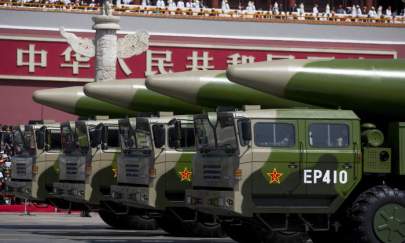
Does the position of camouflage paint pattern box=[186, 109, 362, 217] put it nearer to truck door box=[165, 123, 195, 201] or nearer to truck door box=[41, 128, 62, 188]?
truck door box=[165, 123, 195, 201]

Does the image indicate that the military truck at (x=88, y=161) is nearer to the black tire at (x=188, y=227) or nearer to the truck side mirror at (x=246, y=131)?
the black tire at (x=188, y=227)

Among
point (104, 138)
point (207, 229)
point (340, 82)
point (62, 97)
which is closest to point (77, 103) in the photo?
point (62, 97)

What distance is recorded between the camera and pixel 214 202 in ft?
65.4

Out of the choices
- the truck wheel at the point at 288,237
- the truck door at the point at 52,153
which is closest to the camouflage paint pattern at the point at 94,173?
the truck door at the point at 52,153

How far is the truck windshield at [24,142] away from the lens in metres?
28.4

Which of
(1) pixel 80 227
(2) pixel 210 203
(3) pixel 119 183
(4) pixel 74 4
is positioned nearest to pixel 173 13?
(4) pixel 74 4

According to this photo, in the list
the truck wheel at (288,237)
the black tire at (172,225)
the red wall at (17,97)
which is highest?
the truck wheel at (288,237)

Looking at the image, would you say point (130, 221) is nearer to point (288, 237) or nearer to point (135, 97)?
point (135, 97)

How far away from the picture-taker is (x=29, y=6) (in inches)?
2057

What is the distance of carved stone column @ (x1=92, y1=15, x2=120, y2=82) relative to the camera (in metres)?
41.1

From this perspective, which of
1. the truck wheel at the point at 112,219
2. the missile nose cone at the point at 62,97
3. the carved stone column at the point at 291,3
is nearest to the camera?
the truck wheel at the point at 112,219

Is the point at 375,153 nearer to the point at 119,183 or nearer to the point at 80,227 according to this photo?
the point at 119,183

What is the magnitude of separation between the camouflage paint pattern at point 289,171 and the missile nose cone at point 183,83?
425cm

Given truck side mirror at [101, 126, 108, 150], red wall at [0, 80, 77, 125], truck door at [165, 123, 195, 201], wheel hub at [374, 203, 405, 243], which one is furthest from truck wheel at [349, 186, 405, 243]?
red wall at [0, 80, 77, 125]
